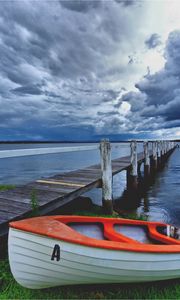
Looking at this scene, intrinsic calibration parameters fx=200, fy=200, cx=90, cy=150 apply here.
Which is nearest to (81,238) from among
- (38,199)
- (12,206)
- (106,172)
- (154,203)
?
(12,206)

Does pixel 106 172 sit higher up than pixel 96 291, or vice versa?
pixel 106 172

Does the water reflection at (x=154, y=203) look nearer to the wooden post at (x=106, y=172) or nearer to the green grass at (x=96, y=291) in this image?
the wooden post at (x=106, y=172)

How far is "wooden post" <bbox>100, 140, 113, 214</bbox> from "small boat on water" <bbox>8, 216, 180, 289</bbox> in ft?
11.6

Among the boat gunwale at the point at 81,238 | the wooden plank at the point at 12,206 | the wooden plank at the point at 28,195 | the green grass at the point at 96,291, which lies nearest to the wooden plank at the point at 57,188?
the wooden plank at the point at 28,195

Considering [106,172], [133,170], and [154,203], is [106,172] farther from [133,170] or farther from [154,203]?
[154,203]

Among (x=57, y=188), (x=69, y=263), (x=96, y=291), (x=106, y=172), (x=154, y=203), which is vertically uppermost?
(x=106, y=172)

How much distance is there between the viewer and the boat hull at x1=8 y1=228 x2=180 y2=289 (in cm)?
A: 250

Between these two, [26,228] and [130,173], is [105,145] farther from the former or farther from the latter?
Result: [130,173]

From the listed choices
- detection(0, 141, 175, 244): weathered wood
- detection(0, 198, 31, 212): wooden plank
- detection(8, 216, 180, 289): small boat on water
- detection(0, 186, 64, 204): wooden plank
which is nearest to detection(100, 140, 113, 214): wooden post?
detection(0, 141, 175, 244): weathered wood

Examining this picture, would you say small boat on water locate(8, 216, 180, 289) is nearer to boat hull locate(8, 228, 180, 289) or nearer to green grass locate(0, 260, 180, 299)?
boat hull locate(8, 228, 180, 289)

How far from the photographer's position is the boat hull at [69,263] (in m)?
2.50

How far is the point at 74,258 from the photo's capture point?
253 cm

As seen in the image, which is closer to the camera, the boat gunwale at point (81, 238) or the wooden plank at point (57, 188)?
the boat gunwale at point (81, 238)

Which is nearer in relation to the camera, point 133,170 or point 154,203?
point 154,203
